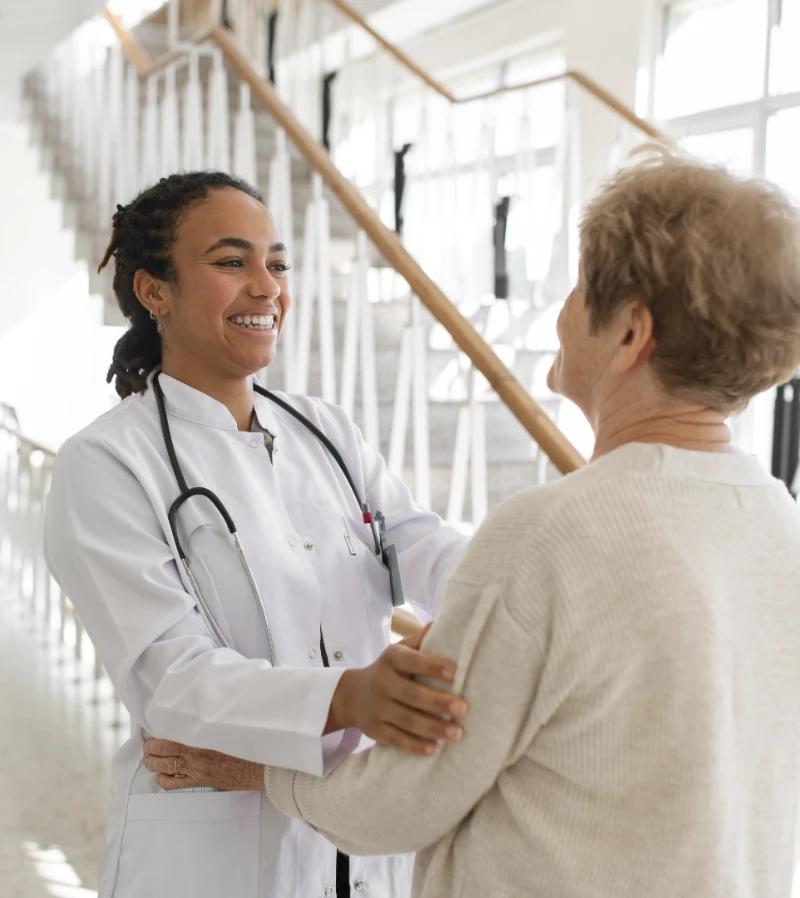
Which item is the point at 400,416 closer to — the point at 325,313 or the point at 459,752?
the point at 325,313

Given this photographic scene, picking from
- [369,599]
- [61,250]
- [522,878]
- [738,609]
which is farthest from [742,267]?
[61,250]

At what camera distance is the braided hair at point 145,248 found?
151 centimetres

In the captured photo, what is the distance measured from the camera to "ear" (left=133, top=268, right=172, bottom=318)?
60.1 inches

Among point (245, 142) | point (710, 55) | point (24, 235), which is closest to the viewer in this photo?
point (245, 142)

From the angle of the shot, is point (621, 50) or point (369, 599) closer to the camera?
point (369, 599)

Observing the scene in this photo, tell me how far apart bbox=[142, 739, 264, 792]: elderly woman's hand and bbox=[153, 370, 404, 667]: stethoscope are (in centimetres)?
14

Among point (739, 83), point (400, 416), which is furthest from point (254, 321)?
point (739, 83)

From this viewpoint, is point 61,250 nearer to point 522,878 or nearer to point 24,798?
point 24,798

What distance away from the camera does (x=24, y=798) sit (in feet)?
10.9

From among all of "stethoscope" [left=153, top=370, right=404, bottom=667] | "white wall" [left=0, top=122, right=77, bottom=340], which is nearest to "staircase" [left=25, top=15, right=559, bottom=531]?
"stethoscope" [left=153, top=370, right=404, bottom=667]

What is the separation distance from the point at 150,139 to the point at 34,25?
97cm

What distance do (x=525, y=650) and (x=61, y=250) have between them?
9947 millimetres

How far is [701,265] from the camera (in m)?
0.89

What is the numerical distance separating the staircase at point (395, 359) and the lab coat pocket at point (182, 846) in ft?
5.18
